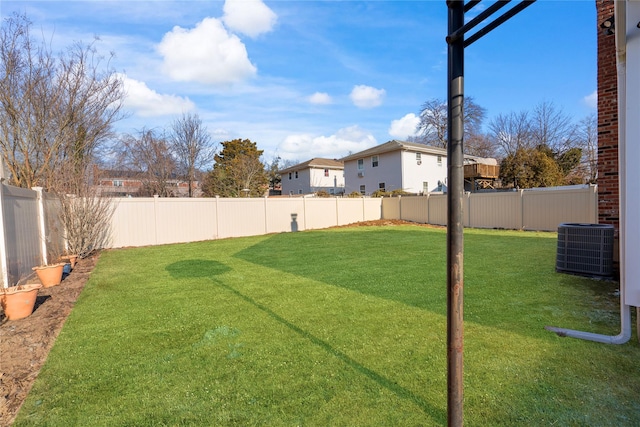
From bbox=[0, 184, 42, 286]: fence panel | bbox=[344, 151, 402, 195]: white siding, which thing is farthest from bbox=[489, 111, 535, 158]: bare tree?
bbox=[0, 184, 42, 286]: fence panel

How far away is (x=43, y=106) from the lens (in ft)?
33.3

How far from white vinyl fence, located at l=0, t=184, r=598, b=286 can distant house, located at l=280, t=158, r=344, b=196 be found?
47.6 feet

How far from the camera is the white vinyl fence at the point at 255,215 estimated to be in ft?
23.1

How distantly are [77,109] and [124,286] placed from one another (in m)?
8.63

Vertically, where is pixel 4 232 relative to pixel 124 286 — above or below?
above

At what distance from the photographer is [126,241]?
457 inches

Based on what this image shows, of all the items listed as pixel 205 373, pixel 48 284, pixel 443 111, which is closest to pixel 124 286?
pixel 48 284

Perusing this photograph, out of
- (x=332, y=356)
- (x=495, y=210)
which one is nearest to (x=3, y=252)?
(x=332, y=356)

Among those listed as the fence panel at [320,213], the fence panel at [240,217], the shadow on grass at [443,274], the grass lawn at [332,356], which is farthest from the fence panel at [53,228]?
the fence panel at [320,213]

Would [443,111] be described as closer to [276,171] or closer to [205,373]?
[276,171]

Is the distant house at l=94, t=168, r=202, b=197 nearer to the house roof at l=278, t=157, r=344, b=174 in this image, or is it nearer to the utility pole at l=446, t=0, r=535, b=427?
the house roof at l=278, t=157, r=344, b=174

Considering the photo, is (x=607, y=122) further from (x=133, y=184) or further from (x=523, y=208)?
(x=133, y=184)

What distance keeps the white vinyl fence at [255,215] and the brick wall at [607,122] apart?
769 centimetres

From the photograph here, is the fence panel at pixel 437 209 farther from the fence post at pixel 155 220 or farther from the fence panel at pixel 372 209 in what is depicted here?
the fence post at pixel 155 220
